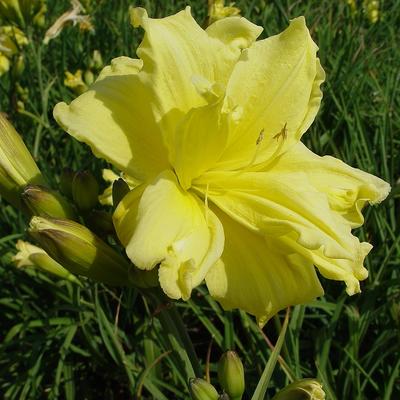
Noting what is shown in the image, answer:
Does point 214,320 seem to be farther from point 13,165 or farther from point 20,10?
point 20,10

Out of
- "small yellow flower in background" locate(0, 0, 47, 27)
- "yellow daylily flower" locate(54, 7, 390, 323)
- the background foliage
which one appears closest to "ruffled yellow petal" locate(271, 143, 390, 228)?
"yellow daylily flower" locate(54, 7, 390, 323)

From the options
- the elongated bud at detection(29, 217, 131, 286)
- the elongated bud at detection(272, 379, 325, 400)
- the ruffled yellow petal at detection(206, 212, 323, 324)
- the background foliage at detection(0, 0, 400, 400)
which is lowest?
the background foliage at detection(0, 0, 400, 400)

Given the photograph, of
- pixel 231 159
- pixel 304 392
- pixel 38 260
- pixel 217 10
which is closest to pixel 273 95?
pixel 231 159

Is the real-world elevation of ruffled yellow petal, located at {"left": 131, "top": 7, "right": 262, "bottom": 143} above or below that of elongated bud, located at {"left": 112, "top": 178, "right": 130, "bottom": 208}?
above

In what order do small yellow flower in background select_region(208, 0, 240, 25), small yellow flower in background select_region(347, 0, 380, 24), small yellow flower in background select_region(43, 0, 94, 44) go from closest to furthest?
small yellow flower in background select_region(208, 0, 240, 25), small yellow flower in background select_region(43, 0, 94, 44), small yellow flower in background select_region(347, 0, 380, 24)

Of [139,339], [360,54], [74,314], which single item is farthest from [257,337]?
[360,54]

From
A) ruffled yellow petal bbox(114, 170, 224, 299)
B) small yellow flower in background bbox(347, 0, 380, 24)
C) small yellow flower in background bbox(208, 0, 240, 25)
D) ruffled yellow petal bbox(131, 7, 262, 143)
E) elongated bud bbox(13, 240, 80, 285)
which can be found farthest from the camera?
small yellow flower in background bbox(347, 0, 380, 24)

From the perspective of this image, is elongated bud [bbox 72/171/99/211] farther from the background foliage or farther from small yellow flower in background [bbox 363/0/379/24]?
small yellow flower in background [bbox 363/0/379/24]
